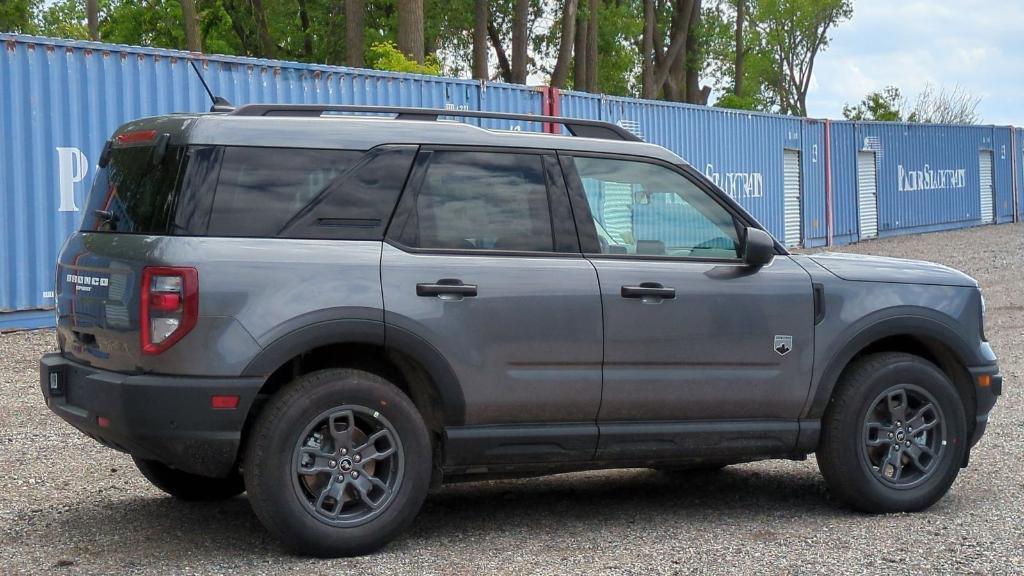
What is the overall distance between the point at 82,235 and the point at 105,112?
7907 mm

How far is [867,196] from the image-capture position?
30.1 meters

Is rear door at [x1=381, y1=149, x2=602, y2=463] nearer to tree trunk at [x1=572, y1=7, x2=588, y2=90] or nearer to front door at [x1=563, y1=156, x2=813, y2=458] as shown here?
front door at [x1=563, y1=156, x2=813, y2=458]

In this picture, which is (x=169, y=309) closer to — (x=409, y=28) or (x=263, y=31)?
(x=409, y=28)

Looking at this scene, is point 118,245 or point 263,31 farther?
point 263,31

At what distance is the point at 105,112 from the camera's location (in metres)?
12.8

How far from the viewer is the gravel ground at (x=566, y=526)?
4988 mm

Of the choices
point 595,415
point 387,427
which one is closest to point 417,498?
point 387,427

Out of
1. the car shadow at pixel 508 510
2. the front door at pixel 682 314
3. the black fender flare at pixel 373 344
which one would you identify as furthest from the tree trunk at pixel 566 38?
the black fender flare at pixel 373 344

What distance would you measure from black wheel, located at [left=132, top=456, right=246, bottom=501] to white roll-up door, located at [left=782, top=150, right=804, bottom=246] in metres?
21.7

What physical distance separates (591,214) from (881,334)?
1.51 m

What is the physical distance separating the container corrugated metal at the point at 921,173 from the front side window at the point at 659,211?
78.9 feet

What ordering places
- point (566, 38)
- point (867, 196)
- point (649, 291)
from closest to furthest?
point (649, 291) → point (867, 196) → point (566, 38)

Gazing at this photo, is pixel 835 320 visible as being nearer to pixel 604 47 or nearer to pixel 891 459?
pixel 891 459

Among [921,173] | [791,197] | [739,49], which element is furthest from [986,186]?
[739,49]
